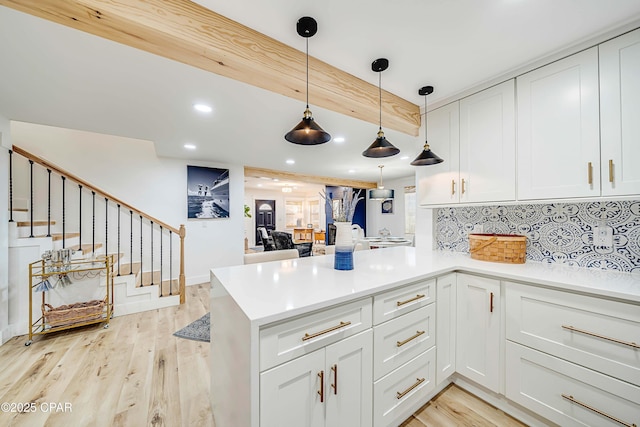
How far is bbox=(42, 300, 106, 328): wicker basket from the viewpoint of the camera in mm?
2467

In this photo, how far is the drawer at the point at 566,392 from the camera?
3.72 feet

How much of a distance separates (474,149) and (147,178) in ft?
16.0

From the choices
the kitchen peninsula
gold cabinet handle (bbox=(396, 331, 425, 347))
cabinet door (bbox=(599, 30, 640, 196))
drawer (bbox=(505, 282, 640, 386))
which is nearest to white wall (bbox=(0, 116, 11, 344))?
the kitchen peninsula

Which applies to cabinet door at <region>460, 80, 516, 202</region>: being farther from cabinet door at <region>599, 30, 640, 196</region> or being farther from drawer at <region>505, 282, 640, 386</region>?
drawer at <region>505, 282, 640, 386</region>

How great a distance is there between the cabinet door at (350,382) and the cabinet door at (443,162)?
5.24 feet

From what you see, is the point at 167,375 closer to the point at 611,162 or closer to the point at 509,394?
the point at 509,394

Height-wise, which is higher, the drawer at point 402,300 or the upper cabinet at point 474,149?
the upper cabinet at point 474,149

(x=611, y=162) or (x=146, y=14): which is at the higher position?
(x=146, y=14)

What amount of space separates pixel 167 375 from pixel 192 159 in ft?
12.1

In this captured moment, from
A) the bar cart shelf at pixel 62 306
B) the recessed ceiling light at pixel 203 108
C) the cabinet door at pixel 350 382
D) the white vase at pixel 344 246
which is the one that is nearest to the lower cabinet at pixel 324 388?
the cabinet door at pixel 350 382

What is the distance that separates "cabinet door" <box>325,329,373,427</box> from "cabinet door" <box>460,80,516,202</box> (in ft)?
5.13

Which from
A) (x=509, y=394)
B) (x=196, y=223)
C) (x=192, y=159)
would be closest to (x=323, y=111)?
(x=509, y=394)

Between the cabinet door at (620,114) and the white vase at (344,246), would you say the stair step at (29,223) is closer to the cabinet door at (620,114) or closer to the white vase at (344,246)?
the white vase at (344,246)

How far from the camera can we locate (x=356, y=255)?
7.04ft
